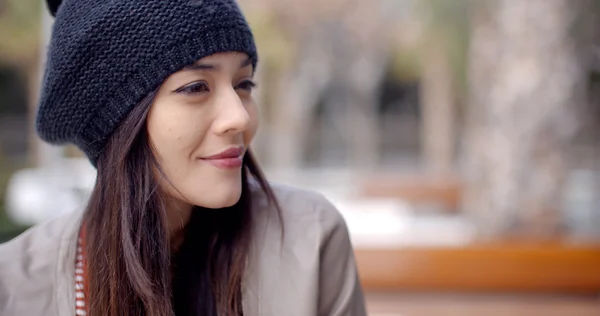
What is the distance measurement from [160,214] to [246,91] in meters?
0.38

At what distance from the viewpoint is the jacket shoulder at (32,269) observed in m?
1.69

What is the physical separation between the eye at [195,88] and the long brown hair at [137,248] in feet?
0.25

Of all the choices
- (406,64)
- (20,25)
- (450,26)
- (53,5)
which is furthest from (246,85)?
(406,64)

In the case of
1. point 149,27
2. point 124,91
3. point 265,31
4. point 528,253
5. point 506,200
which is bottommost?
point 528,253

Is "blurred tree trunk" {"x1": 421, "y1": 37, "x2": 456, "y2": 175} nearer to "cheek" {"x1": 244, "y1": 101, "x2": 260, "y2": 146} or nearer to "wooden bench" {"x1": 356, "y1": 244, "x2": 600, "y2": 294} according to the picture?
"wooden bench" {"x1": 356, "y1": 244, "x2": 600, "y2": 294}

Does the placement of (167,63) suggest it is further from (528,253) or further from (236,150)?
(528,253)

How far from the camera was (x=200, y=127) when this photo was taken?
1.67 meters

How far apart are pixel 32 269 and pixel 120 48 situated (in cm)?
60

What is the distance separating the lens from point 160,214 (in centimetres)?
177

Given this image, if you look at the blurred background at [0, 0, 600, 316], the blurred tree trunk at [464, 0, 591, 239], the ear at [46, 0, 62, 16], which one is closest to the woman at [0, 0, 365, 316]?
the ear at [46, 0, 62, 16]

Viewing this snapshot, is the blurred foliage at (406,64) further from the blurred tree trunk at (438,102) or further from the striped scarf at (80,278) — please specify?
the striped scarf at (80,278)

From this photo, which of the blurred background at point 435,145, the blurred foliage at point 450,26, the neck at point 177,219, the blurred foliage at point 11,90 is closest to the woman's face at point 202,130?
the neck at point 177,219

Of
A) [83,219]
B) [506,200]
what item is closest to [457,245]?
[506,200]

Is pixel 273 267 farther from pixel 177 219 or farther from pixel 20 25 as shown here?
pixel 20 25
